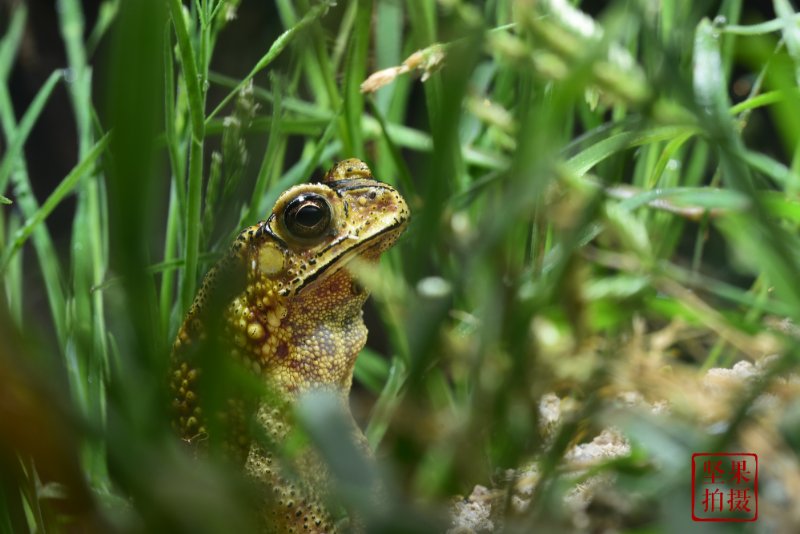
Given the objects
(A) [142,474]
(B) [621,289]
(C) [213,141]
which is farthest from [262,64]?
(C) [213,141]

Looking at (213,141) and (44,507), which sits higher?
(213,141)

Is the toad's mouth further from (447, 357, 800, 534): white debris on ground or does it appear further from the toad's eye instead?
(447, 357, 800, 534): white debris on ground

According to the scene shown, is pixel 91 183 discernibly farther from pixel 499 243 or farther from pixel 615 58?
pixel 499 243

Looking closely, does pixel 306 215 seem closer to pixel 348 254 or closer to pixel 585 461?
pixel 348 254
